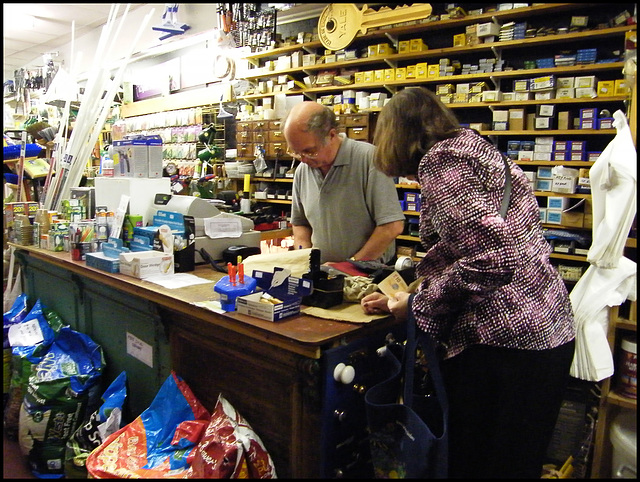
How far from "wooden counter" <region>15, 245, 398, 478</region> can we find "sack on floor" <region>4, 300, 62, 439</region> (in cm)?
72

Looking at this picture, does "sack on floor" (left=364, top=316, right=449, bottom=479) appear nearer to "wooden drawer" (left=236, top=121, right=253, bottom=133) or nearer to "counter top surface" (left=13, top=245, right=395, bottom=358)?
"counter top surface" (left=13, top=245, right=395, bottom=358)

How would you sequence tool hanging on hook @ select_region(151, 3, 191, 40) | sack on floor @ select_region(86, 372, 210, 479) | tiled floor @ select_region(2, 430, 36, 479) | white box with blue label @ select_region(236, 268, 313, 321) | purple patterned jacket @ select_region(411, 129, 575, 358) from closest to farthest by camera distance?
purple patterned jacket @ select_region(411, 129, 575, 358)
white box with blue label @ select_region(236, 268, 313, 321)
sack on floor @ select_region(86, 372, 210, 479)
tiled floor @ select_region(2, 430, 36, 479)
tool hanging on hook @ select_region(151, 3, 191, 40)

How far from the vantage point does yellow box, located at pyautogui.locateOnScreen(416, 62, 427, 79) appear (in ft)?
14.9

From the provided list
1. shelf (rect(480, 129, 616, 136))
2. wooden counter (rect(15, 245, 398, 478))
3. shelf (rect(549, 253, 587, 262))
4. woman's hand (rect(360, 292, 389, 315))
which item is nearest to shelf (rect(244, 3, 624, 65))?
shelf (rect(480, 129, 616, 136))

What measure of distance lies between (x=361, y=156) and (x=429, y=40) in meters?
2.80

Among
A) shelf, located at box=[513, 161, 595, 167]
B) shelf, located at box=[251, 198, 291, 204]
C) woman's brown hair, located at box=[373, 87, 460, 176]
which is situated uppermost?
woman's brown hair, located at box=[373, 87, 460, 176]

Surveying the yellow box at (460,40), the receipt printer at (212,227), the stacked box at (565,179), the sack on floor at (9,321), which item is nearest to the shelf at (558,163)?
the stacked box at (565,179)

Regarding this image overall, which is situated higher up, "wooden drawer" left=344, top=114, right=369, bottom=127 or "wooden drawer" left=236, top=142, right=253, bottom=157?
"wooden drawer" left=344, top=114, right=369, bottom=127

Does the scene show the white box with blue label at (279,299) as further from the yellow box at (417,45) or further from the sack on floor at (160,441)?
the yellow box at (417,45)

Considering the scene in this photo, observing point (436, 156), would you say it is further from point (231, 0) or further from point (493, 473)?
point (493, 473)

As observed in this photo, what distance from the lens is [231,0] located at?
130 centimetres

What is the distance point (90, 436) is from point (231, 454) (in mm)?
980

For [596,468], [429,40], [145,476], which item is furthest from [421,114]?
[429,40]

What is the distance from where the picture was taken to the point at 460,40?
14.4 ft
